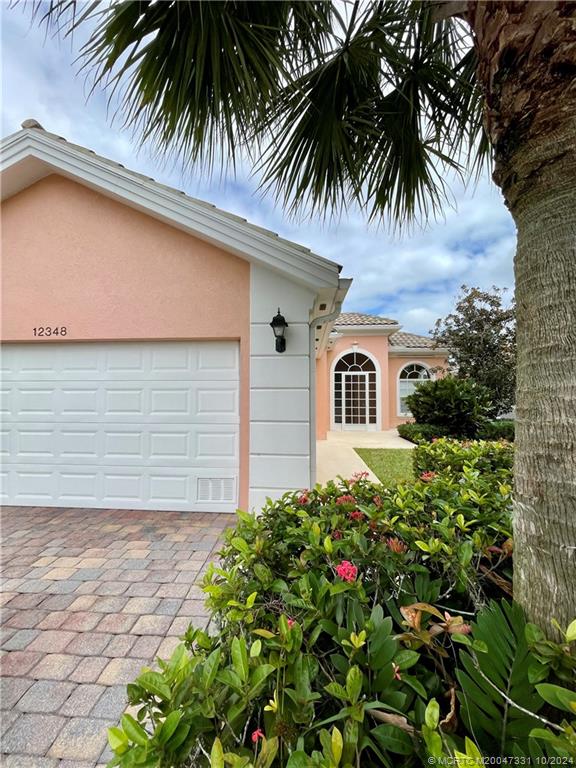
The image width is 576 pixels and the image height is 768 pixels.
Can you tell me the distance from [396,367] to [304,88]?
17.9m

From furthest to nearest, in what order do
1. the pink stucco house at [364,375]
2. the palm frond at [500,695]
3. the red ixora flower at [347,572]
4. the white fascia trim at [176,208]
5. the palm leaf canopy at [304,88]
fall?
the pink stucco house at [364,375]
the white fascia trim at [176,208]
the palm leaf canopy at [304,88]
the red ixora flower at [347,572]
the palm frond at [500,695]

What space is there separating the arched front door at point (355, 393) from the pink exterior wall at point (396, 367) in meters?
1.33

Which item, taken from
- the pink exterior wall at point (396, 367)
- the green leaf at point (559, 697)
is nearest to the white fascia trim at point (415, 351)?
the pink exterior wall at point (396, 367)

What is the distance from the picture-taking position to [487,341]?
14.1 meters

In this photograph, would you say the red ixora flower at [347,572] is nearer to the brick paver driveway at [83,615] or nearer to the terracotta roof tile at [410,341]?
the brick paver driveway at [83,615]

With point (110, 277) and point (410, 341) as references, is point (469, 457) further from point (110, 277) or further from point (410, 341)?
point (410, 341)

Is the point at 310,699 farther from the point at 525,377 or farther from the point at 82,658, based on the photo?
the point at 82,658

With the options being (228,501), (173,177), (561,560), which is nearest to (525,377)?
(561,560)

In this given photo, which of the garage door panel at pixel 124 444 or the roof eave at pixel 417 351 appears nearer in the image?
the garage door panel at pixel 124 444

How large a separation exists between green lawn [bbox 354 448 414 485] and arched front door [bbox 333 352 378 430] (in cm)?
631

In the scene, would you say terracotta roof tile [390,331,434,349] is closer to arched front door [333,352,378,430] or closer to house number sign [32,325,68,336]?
arched front door [333,352,378,430]

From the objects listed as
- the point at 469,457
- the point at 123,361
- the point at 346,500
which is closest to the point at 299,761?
the point at 346,500

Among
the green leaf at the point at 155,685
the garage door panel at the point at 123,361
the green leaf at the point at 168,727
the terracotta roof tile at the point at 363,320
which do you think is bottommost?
→ the green leaf at the point at 168,727

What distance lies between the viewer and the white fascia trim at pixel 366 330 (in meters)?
18.4
